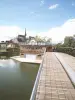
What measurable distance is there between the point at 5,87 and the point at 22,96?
358cm

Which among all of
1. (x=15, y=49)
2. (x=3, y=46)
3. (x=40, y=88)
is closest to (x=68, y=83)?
(x=40, y=88)

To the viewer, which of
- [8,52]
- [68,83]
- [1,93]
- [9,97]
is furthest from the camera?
[8,52]

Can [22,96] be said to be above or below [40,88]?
below

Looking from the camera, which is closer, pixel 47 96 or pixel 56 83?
pixel 47 96

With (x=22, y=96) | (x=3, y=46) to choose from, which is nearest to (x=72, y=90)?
(x=22, y=96)

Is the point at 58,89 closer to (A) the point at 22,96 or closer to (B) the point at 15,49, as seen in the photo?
(A) the point at 22,96

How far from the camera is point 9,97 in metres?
13.2

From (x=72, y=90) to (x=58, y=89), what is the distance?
70 cm

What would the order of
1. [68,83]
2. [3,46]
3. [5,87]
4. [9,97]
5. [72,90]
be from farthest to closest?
[3,46]
[5,87]
[9,97]
[68,83]
[72,90]

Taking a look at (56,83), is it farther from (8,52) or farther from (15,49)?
(15,49)

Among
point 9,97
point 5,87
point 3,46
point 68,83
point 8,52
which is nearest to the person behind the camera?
point 68,83

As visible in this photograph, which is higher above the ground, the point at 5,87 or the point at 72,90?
the point at 72,90

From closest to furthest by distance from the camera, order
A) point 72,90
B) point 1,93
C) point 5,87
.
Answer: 1. point 72,90
2. point 1,93
3. point 5,87

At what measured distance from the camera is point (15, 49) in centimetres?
7631
